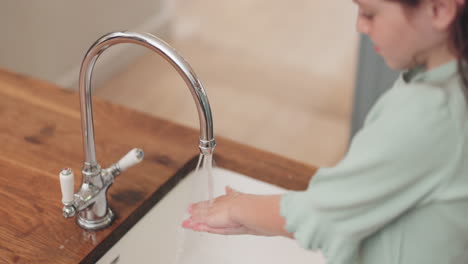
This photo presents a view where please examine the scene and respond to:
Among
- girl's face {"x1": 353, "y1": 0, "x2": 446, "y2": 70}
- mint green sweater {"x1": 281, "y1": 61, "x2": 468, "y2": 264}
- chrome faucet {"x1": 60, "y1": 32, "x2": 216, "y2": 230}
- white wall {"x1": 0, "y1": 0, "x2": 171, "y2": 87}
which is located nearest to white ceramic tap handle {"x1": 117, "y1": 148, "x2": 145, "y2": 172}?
chrome faucet {"x1": 60, "y1": 32, "x2": 216, "y2": 230}

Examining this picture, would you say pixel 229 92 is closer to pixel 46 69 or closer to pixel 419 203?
pixel 46 69

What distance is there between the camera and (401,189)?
0.72 meters

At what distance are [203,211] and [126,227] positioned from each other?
0.19m

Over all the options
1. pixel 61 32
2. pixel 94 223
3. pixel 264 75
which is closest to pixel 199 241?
pixel 94 223

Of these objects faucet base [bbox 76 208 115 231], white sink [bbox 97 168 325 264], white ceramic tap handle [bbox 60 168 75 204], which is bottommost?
white sink [bbox 97 168 325 264]

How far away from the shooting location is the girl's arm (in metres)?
0.83

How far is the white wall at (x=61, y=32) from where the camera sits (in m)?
2.46

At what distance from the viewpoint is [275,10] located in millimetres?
3867

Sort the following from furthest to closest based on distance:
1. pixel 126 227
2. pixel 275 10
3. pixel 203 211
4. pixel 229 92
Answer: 1. pixel 275 10
2. pixel 229 92
3. pixel 126 227
4. pixel 203 211

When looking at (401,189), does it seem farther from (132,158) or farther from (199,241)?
(199,241)

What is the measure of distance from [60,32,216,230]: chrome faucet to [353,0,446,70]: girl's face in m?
0.25

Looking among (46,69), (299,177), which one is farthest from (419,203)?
(46,69)

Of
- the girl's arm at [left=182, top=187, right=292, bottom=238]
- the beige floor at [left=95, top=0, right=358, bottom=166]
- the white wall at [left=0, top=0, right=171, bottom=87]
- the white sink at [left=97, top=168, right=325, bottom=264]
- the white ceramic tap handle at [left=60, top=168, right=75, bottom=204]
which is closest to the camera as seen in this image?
the girl's arm at [left=182, top=187, right=292, bottom=238]

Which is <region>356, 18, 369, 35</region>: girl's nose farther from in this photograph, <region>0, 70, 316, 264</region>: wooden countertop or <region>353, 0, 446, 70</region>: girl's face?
<region>0, 70, 316, 264</region>: wooden countertop
